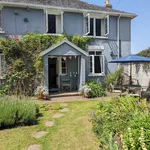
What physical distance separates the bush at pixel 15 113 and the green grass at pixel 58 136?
1.18ft

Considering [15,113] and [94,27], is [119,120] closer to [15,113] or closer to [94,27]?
[15,113]

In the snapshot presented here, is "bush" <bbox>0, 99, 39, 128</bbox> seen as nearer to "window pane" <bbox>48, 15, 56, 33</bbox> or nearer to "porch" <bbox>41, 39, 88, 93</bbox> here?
"porch" <bbox>41, 39, 88, 93</bbox>

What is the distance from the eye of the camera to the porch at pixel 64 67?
14.0m

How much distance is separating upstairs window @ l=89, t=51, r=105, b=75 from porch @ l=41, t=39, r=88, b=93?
1247 mm

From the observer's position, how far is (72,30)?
648 inches

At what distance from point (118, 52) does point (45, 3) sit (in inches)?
312

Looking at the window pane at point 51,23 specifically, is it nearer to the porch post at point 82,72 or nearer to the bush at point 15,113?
the porch post at point 82,72

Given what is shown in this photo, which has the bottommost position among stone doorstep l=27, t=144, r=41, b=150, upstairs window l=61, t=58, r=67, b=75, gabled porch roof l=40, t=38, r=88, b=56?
stone doorstep l=27, t=144, r=41, b=150

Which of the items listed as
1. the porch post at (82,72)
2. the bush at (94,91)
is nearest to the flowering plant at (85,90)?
the bush at (94,91)

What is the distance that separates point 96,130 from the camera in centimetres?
625

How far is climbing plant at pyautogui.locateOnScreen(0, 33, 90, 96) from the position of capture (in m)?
13.8

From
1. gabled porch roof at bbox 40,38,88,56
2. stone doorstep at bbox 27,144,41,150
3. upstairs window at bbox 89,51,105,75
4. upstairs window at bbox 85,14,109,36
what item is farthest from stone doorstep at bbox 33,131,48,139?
upstairs window at bbox 85,14,109,36

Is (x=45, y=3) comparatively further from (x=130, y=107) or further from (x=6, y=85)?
(x=130, y=107)

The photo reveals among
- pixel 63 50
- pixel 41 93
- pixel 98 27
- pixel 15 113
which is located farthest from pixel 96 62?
pixel 15 113
